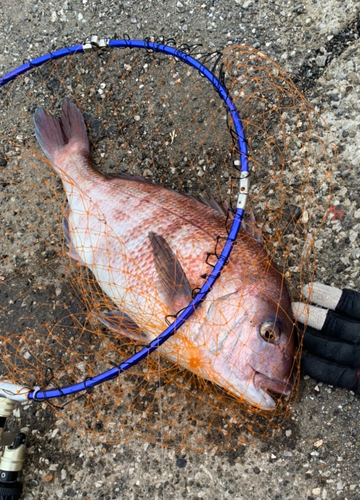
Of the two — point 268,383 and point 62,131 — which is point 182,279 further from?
point 62,131

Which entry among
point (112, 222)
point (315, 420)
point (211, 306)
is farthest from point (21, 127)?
point (315, 420)

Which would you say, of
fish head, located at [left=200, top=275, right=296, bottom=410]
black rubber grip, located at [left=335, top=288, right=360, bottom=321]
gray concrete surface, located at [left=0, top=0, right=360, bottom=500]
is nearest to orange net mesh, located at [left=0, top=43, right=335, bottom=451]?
fish head, located at [left=200, top=275, right=296, bottom=410]

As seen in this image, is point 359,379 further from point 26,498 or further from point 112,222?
point 26,498

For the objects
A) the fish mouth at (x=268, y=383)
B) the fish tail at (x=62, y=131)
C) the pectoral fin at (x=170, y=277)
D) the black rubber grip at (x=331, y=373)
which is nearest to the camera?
the fish mouth at (x=268, y=383)

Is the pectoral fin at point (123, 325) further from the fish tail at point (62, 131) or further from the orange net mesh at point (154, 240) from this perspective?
the fish tail at point (62, 131)

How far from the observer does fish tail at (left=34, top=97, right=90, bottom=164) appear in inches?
130

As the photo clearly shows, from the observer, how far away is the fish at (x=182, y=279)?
2393mm

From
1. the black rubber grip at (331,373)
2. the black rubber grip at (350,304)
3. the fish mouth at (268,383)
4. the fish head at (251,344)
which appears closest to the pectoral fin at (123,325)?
the fish head at (251,344)

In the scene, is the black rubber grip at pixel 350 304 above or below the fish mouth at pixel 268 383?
above

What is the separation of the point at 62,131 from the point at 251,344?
2.21 metres

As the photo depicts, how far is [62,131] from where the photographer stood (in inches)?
132

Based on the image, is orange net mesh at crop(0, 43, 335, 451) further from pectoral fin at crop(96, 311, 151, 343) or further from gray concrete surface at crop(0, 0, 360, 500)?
gray concrete surface at crop(0, 0, 360, 500)

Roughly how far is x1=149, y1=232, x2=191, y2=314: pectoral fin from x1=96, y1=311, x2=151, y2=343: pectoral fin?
36 centimetres

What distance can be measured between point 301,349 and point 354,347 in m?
0.36
